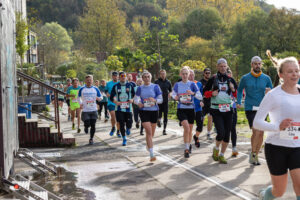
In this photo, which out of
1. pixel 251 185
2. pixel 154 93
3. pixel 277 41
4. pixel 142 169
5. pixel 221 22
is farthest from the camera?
pixel 221 22

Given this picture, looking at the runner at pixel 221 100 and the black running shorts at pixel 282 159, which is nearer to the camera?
the black running shorts at pixel 282 159

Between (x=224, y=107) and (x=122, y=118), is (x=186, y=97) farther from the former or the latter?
(x=122, y=118)

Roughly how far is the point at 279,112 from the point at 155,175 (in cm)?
383

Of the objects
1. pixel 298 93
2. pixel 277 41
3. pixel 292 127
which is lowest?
pixel 292 127

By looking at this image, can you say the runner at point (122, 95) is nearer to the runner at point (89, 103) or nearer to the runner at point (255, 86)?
the runner at point (89, 103)

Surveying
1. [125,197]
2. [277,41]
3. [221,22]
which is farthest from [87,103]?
[221,22]

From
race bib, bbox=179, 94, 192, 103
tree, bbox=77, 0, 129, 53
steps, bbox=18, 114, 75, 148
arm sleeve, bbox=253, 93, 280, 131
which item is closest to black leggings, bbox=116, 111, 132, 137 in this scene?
steps, bbox=18, 114, 75, 148

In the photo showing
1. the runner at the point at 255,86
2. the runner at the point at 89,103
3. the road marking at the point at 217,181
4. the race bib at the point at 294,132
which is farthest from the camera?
the runner at the point at 89,103

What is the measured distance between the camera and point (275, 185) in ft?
14.2

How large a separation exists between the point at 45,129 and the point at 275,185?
813cm

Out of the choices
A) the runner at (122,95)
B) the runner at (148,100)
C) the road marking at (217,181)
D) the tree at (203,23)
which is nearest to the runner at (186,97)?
the runner at (148,100)

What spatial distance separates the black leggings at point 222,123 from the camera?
8.66 m

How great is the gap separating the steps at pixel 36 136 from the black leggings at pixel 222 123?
443cm

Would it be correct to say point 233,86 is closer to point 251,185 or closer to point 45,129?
point 251,185
